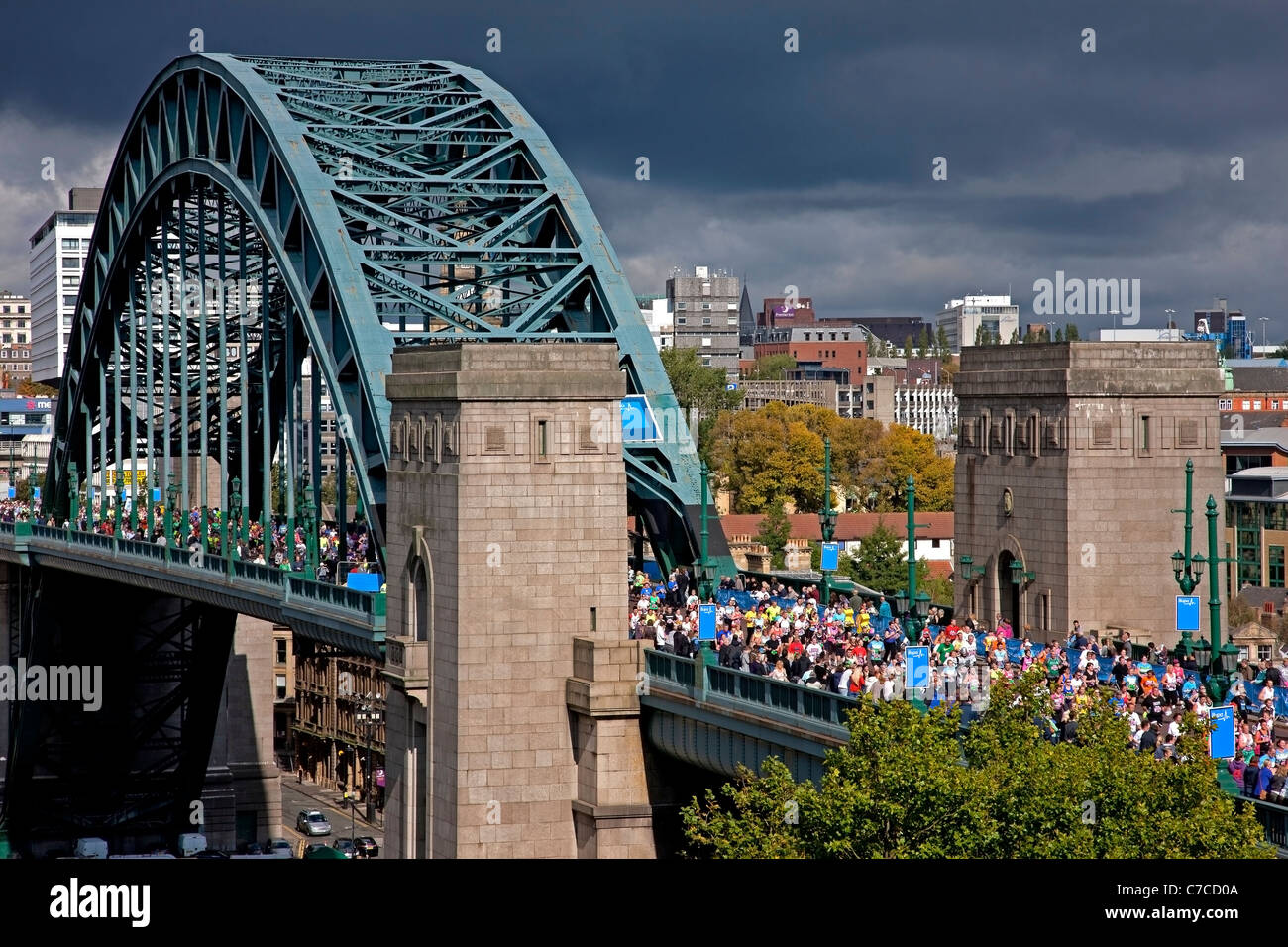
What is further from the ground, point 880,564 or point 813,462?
point 813,462

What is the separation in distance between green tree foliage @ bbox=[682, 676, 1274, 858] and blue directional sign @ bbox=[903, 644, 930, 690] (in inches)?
40.2

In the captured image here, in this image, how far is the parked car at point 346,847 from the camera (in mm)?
79750

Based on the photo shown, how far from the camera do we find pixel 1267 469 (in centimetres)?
11444

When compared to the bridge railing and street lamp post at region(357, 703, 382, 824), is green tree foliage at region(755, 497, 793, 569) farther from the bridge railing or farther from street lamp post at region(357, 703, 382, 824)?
the bridge railing

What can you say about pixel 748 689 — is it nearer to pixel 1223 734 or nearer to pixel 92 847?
pixel 1223 734

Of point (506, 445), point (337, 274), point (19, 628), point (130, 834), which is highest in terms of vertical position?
point (337, 274)

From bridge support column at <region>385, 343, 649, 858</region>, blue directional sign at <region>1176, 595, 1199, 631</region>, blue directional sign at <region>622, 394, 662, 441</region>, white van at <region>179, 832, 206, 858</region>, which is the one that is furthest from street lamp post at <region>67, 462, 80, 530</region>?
blue directional sign at <region>1176, 595, 1199, 631</region>

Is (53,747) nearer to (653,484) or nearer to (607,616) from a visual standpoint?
(653,484)

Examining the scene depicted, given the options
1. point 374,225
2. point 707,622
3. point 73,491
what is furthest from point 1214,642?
point 73,491

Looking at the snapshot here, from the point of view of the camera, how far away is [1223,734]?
3044 centimetres

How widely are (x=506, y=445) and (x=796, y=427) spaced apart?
11537 cm

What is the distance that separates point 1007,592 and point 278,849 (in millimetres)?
38978

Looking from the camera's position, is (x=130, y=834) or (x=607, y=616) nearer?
(x=607, y=616)
